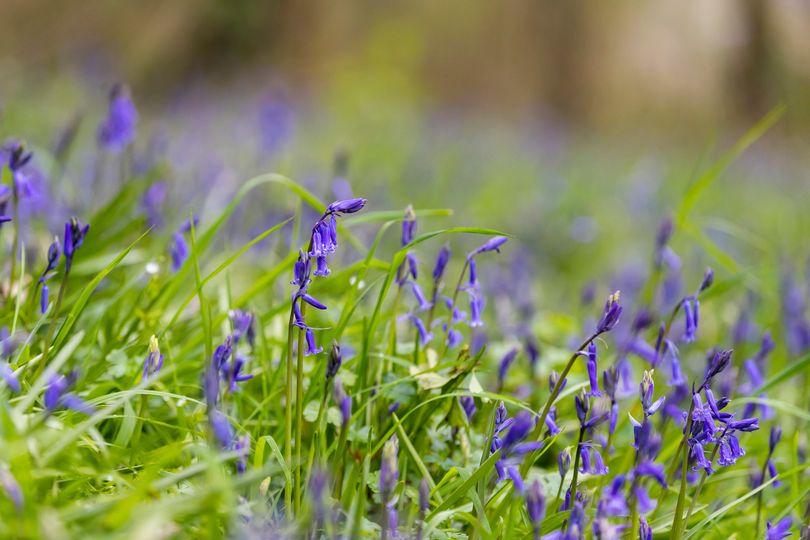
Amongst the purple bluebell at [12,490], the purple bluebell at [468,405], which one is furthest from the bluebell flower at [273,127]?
the purple bluebell at [12,490]

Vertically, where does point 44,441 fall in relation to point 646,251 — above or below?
above

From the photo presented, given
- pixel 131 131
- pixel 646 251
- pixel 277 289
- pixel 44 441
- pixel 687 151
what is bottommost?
pixel 687 151

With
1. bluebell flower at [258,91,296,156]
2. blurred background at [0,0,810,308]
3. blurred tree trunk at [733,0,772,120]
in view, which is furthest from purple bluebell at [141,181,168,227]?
blurred tree trunk at [733,0,772,120]

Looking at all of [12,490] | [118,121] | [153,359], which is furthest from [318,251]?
[118,121]

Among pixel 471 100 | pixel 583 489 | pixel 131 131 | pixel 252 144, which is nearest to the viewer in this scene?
pixel 583 489

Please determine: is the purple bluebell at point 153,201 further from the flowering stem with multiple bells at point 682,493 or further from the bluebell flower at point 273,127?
the bluebell flower at point 273,127

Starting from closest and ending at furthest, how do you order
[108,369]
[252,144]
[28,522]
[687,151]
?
[28,522] < [108,369] < [252,144] < [687,151]

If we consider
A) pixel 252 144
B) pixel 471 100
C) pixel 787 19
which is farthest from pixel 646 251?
pixel 787 19

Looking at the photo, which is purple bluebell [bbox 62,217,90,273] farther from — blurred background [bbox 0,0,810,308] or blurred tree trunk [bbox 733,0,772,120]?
blurred tree trunk [bbox 733,0,772,120]

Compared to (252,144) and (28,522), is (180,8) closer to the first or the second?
(252,144)
